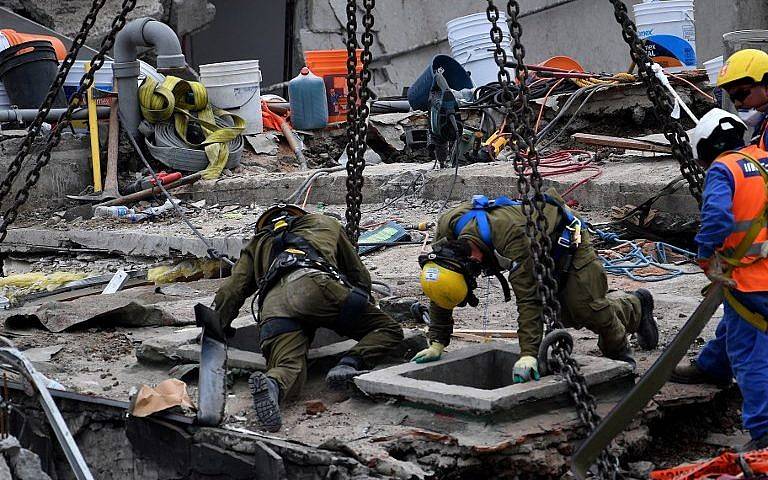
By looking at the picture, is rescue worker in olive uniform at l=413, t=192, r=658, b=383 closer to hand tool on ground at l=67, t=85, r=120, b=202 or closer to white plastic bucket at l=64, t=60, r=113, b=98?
hand tool on ground at l=67, t=85, r=120, b=202

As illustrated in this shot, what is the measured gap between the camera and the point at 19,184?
13.3 m

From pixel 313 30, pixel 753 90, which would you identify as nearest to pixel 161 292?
pixel 753 90

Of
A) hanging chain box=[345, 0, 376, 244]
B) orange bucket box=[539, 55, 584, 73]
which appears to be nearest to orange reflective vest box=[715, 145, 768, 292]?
hanging chain box=[345, 0, 376, 244]

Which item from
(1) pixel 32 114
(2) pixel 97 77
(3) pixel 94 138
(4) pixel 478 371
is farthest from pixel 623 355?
(2) pixel 97 77

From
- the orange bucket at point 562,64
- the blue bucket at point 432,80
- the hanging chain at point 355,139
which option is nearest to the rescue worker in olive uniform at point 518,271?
the hanging chain at point 355,139

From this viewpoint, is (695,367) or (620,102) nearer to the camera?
(695,367)

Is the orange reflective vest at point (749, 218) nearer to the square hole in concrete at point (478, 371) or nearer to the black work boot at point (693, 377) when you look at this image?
the black work boot at point (693, 377)

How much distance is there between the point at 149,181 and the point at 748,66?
952 cm

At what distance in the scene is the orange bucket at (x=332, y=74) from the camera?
1614 centimetres

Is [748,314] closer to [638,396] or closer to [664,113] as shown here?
[638,396]

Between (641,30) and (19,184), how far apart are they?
7.87 metres

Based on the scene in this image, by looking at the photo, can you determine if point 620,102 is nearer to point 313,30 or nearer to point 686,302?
point 686,302

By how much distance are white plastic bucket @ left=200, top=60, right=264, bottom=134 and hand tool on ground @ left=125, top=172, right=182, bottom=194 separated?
151 cm

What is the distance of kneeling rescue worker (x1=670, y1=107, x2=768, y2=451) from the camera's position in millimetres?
4789
